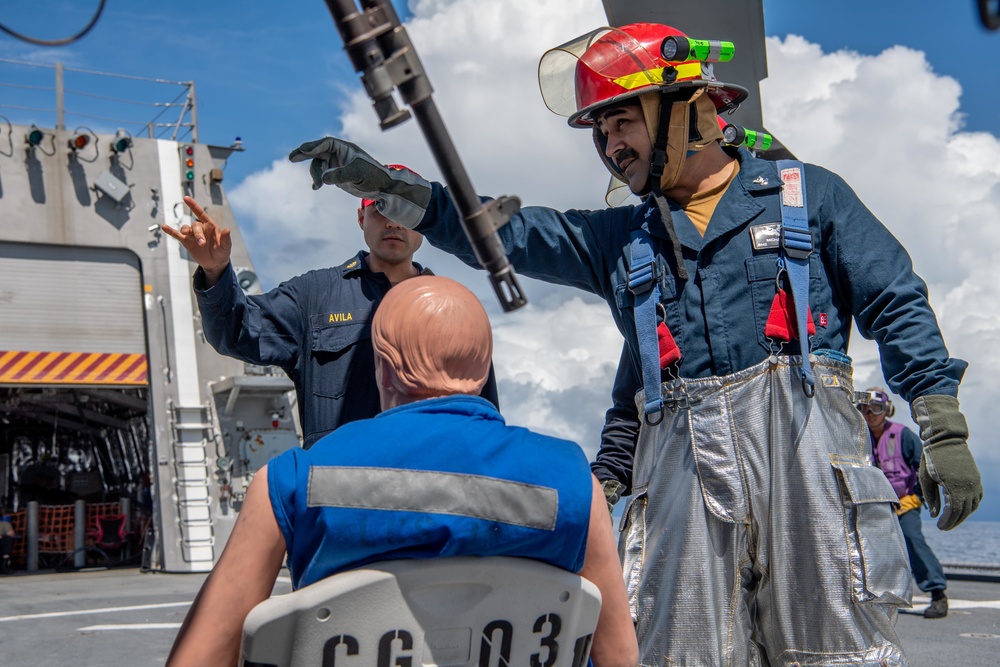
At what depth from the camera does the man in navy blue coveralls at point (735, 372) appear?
2.64 meters

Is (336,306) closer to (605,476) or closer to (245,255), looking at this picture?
(605,476)

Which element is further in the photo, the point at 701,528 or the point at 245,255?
the point at 245,255

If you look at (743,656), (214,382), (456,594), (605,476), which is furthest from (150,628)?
(214,382)

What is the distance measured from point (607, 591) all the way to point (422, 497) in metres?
0.48

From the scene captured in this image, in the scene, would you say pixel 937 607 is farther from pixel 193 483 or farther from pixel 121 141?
pixel 121 141

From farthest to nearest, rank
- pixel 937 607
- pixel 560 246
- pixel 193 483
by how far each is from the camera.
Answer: pixel 193 483 < pixel 937 607 < pixel 560 246

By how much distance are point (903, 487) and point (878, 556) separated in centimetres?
624

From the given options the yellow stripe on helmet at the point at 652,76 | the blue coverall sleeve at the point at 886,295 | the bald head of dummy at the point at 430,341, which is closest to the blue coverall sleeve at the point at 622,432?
the blue coverall sleeve at the point at 886,295

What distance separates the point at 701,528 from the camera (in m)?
2.73

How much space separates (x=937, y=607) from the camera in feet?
26.2

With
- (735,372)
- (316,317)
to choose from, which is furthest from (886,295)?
(316,317)

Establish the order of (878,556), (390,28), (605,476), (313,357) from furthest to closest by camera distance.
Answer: (313,357), (605,476), (878,556), (390,28)

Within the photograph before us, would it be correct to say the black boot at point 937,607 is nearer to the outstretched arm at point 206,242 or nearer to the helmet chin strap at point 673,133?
the helmet chin strap at point 673,133

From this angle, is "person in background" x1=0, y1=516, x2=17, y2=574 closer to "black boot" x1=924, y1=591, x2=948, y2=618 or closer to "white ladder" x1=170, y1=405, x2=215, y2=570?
"white ladder" x1=170, y1=405, x2=215, y2=570
